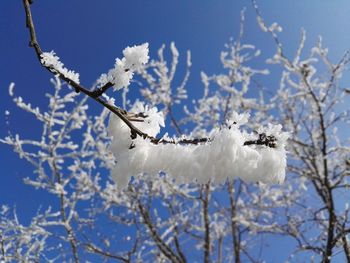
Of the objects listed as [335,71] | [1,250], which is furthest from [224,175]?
[335,71]

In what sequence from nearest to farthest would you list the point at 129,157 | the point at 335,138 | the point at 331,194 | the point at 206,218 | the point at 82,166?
the point at 129,157
the point at 331,194
the point at 206,218
the point at 82,166
the point at 335,138

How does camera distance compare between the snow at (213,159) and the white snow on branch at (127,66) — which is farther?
the white snow on branch at (127,66)

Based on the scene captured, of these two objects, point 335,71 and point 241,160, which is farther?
point 335,71

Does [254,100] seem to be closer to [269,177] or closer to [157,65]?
[157,65]

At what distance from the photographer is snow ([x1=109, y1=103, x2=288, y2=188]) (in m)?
1.35

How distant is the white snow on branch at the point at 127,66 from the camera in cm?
156

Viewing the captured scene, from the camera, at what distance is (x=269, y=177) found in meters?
1.40

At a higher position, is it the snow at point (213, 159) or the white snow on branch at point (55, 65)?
the white snow on branch at point (55, 65)

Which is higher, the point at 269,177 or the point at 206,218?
the point at 206,218

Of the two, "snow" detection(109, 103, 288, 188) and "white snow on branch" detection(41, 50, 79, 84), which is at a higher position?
"white snow on branch" detection(41, 50, 79, 84)

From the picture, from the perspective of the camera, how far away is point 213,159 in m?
1.36

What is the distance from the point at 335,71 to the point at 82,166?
18.4ft

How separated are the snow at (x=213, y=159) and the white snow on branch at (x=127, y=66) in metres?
0.23

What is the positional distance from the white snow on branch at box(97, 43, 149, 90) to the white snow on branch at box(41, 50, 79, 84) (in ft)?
0.41
